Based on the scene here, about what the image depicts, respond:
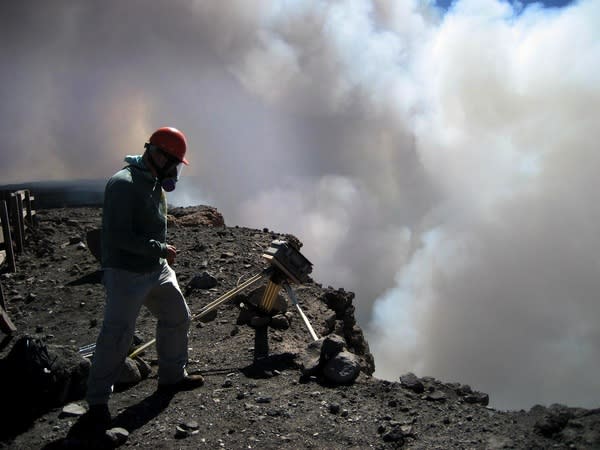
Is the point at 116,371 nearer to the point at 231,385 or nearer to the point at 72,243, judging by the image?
the point at 231,385

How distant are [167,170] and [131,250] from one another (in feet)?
3.33

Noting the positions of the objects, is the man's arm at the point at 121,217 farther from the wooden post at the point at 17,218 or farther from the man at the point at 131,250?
the wooden post at the point at 17,218

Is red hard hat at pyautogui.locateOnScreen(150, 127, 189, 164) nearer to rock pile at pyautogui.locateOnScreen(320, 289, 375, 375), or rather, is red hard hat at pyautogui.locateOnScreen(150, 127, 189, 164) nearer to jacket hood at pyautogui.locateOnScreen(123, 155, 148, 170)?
jacket hood at pyautogui.locateOnScreen(123, 155, 148, 170)

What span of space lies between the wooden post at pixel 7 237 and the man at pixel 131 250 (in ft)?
31.2

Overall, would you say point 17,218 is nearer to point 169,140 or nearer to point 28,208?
point 28,208

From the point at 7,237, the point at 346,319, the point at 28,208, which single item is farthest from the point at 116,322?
the point at 28,208

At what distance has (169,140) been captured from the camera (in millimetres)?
5996

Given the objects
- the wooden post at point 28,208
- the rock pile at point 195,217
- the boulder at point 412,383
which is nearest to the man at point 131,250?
the boulder at point 412,383

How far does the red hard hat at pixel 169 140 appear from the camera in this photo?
5980mm

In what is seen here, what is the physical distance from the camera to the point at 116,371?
18.6ft

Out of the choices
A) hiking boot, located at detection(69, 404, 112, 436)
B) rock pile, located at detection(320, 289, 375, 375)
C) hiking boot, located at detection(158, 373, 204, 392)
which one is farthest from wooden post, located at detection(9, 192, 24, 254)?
hiking boot, located at detection(69, 404, 112, 436)

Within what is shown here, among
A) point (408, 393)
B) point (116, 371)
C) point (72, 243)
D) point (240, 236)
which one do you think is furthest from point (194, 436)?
point (72, 243)

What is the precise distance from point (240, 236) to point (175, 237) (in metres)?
1.77

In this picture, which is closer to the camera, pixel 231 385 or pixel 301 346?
pixel 231 385
